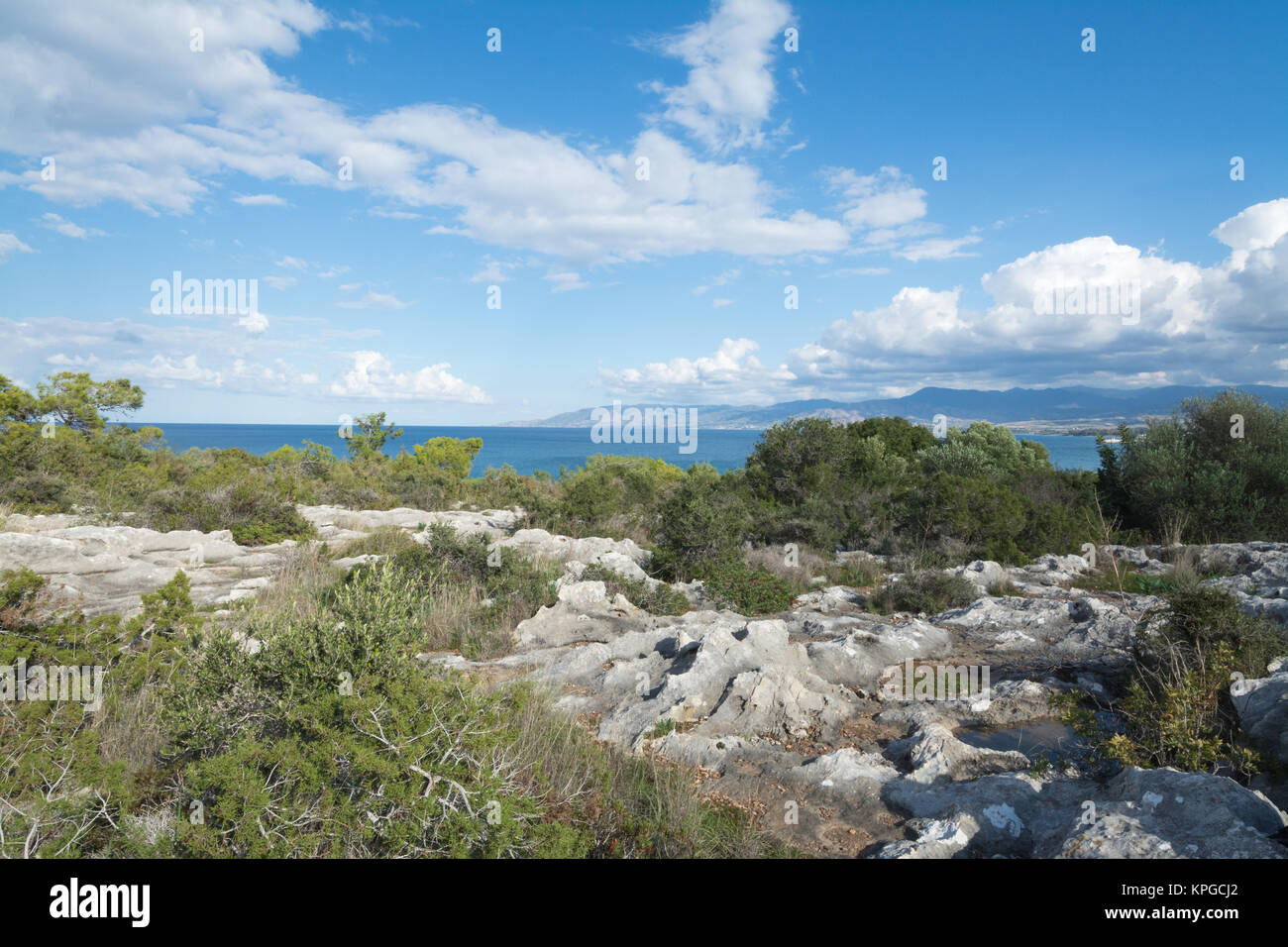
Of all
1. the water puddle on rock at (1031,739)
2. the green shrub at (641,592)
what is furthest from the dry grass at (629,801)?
the green shrub at (641,592)

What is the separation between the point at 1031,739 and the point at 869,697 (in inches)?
57.6

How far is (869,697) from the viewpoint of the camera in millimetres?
6477

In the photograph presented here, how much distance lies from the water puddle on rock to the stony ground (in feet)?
0.09

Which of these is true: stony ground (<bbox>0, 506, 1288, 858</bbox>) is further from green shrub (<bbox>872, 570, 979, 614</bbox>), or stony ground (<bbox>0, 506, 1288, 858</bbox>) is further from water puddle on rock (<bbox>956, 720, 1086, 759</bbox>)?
green shrub (<bbox>872, 570, 979, 614</bbox>)

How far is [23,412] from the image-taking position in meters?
21.2

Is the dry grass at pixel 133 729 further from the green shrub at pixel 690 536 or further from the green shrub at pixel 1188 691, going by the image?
the green shrub at pixel 690 536

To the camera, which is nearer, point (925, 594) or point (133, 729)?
point (133, 729)

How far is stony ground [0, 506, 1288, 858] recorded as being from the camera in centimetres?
356

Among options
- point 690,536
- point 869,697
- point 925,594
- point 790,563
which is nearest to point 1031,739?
point 869,697

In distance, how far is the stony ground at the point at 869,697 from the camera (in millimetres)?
3557

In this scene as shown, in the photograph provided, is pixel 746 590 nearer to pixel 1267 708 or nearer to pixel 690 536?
pixel 690 536

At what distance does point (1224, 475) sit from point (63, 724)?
63.0ft
